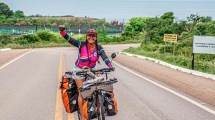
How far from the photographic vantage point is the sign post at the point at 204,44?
59.1ft

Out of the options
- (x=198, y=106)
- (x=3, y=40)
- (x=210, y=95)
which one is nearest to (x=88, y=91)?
(x=198, y=106)

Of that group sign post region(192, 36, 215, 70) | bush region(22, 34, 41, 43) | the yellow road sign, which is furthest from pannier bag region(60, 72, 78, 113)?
bush region(22, 34, 41, 43)

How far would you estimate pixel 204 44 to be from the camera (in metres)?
18.3

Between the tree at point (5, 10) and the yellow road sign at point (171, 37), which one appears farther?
the tree at point (5, 10)

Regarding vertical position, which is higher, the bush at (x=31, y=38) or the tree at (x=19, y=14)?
the tree at (x=19, y=14)

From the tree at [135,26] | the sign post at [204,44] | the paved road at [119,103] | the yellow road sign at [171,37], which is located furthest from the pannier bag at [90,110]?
the tree at [135,26]

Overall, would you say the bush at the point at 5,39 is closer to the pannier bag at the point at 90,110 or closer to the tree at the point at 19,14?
the pannier bag at the point at 90,110

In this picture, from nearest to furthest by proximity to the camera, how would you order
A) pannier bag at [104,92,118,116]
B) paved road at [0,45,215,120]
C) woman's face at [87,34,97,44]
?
1. pannier bag at [104,92,118,116]
2. woman's face at [87,34,97,44]
3. paved road at [0,45,215,120]

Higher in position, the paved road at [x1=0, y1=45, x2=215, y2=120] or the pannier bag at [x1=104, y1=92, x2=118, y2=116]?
the pannier bag at [x1=104, y1=92, x2=118, y2=116]

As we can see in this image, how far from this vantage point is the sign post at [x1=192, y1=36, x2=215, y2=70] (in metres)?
18.0

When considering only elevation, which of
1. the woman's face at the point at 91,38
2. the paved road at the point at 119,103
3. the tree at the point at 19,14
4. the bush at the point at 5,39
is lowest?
the bush at the point at 5,39

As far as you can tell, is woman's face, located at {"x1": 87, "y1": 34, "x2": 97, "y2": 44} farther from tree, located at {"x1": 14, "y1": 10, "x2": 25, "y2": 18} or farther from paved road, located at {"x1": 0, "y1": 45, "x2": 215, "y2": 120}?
tree, located at {"x1": 14, "y1": 10, "x2": 25, "y2": 18}

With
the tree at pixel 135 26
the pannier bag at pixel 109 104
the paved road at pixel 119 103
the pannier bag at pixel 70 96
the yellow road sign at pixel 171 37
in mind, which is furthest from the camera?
the tree at pixel 135 26

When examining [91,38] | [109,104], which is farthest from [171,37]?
[109,104]
